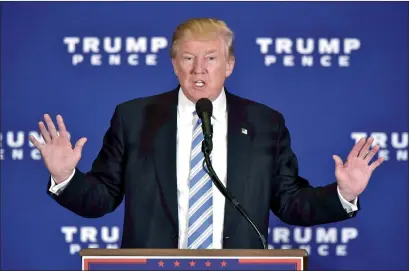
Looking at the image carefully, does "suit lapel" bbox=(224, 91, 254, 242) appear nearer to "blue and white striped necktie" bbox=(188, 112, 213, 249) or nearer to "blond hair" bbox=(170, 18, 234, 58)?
"blue and white striped necktie" bbox=(188, 112, 213, 249)

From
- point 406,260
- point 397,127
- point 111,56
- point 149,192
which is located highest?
point 111,56

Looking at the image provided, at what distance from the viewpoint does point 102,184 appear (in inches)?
91.0

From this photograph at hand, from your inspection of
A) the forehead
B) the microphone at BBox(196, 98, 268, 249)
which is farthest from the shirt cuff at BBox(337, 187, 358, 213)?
the forehead

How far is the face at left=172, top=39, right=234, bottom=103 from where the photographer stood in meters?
2.34

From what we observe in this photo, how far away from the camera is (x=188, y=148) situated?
240 centimetres

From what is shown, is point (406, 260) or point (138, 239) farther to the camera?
point (406, 260)

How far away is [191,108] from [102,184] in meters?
0.35

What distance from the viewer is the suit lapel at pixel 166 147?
7.57ft

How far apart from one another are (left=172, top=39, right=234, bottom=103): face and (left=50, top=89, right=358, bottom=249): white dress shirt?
0.21 feet

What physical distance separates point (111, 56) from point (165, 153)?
1.46m

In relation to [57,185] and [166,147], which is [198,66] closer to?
[166,147]

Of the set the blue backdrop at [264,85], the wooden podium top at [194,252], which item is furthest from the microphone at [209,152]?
the blue backdrop at [264,85]

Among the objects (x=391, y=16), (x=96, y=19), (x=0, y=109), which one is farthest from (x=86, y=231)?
(x=391, y=16)

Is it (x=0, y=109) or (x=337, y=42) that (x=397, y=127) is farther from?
(x=0, y=109)
